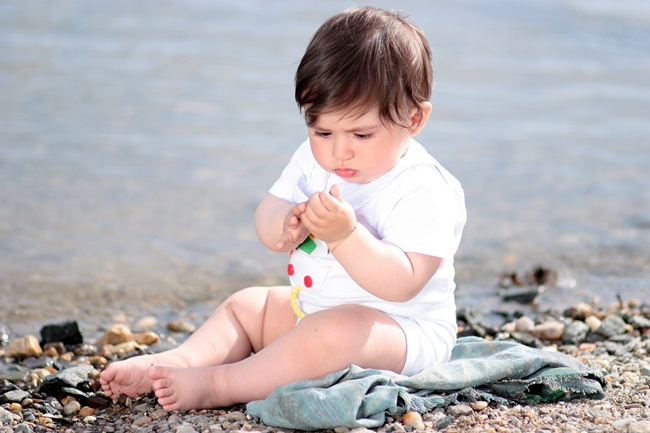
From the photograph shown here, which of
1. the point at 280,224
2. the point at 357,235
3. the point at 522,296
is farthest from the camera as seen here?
the point at 522,296

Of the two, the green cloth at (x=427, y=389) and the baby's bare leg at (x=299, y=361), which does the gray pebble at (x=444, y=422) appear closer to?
the green cloth at (x=427, y=389)

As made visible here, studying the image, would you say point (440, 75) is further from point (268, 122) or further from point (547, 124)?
point (268, 122)

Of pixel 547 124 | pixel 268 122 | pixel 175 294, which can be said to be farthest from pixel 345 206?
pixel 547 124

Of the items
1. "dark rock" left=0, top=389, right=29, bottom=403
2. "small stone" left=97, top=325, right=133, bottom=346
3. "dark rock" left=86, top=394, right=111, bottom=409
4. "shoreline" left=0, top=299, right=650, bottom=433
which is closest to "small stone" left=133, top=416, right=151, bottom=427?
"shoreline" left=0, top=299, right=650, bottom=433

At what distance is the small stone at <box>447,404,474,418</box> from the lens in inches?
104

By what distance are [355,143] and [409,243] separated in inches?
14.9

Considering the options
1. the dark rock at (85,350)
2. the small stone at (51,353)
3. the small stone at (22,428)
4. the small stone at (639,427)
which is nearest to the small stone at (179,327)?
the dark rock at (85,350)

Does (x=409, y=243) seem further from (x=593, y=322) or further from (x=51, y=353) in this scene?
(x=51, y=353)

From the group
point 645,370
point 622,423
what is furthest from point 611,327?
point 622,423

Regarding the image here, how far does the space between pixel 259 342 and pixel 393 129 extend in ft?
3.59

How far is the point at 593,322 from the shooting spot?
4027 mm

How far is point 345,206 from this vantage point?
251cm

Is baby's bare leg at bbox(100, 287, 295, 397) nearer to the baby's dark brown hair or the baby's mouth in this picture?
the baby's mouth

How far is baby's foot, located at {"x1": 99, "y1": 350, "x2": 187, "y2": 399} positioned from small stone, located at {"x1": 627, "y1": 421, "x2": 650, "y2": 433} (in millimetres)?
1610
